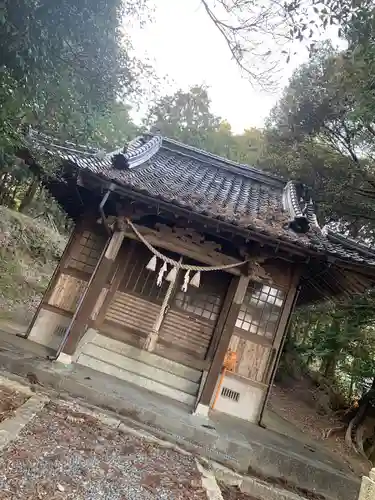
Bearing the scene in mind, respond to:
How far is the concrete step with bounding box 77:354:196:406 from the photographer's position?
841 cm

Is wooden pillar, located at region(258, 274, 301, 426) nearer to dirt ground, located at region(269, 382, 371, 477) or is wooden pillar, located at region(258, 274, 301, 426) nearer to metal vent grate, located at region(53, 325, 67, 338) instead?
dirt ground, located at region(269, 382, 371, 477)

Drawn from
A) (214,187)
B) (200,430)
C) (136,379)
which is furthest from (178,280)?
(200,430)

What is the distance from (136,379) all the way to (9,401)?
3809 mm

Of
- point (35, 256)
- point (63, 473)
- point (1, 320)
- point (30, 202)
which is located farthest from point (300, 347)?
point (30, 202)

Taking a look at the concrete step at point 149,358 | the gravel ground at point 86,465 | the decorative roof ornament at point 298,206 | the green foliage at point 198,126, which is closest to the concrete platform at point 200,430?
the gravel ground at point 86,465

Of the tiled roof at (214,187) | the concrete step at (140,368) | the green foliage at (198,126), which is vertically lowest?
the concrete step at (140,368)

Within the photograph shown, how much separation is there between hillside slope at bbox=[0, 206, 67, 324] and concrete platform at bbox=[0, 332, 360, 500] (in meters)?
5.35

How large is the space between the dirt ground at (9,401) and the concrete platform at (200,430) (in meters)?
0.81

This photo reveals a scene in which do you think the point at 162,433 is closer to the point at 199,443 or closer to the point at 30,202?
the point at 199,443

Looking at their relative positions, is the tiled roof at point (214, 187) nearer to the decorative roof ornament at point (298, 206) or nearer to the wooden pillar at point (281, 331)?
the decorative roof ornament at point (298, 206)

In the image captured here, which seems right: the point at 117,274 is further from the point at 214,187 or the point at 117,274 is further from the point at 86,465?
the point at 86,465

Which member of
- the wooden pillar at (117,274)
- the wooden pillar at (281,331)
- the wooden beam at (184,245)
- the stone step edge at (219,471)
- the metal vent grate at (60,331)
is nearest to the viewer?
the stone step edge at (219,471)

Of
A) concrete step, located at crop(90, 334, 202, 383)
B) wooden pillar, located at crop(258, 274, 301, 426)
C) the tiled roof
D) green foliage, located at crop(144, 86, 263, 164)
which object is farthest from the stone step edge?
green foliage, located at crop(144, 86, 263, 164)

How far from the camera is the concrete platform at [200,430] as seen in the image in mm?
5848
